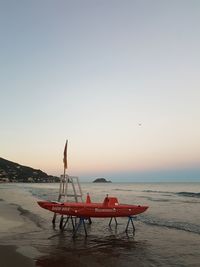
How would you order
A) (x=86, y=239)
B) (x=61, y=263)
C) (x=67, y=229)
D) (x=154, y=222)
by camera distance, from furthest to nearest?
(x=154, y=222)
(x=67, y=229)
(x=86, y=239)
(x=61, y=263)

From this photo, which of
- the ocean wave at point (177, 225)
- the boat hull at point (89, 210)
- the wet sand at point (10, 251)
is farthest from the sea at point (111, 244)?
the boat hull at point (89, 210)

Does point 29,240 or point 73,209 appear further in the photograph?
point 73,209

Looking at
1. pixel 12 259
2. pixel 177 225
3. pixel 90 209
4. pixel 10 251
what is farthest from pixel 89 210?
pixel 177 225

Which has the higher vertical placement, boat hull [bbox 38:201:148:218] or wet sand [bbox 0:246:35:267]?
boat hull [bbox 38:201:148:218]

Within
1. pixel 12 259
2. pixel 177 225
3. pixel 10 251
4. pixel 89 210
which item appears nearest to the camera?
pixel 12 259

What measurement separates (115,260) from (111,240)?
4.07 meters

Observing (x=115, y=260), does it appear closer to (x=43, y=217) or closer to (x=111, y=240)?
(x=111, y=240)

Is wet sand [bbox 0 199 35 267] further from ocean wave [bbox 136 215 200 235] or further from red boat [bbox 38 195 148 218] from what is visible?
ocean wave [bbox 136 215 200 235]

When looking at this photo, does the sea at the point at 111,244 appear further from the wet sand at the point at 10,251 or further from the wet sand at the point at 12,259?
the wet sand at the point at 12,259

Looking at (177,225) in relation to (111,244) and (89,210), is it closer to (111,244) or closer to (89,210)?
(89,210)

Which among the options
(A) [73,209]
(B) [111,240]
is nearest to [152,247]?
(B) [111,240]

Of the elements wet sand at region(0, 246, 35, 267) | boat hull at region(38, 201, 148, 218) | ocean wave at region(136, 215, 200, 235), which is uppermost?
boat hull at region(38, 201, 148, 218)

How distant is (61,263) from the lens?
11484mm

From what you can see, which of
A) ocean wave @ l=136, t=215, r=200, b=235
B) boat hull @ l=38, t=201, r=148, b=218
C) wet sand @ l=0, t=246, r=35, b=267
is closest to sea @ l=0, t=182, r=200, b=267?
ocean wave @ l=136, t=215, r=200, b=235
